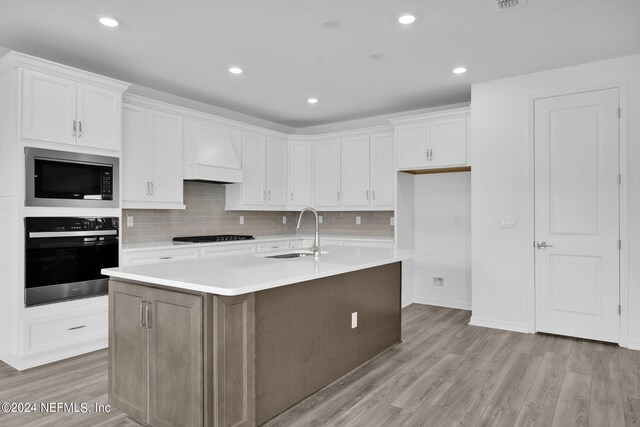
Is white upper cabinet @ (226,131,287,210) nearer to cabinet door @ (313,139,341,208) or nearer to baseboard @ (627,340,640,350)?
cabinet door @ (313,139,341,208)

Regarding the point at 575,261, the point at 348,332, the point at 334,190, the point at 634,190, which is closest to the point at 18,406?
the point at 348,332

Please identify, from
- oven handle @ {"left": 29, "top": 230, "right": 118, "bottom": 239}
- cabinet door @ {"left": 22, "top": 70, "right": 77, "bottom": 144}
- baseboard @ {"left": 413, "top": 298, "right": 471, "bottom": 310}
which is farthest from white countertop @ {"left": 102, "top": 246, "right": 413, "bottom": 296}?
baseboard @ {"left": 413, "top": 298, "right": 471, "bottom": 310}

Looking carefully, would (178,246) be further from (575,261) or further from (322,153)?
(575,261)

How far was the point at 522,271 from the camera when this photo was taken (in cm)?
419

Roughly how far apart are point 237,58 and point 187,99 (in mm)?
1629

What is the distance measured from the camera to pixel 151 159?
4.33 metres

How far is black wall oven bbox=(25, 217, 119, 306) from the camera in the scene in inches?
128

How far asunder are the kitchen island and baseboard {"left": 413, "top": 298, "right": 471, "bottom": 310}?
9.07 ft

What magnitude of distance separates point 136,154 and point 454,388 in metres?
3.64

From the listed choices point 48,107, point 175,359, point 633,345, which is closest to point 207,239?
point 48,107

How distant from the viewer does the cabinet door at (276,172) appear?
231 inches

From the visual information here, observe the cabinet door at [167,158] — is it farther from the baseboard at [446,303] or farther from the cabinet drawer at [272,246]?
the baseboard at [446,303]

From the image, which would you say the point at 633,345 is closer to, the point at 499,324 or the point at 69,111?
the point at 499,324

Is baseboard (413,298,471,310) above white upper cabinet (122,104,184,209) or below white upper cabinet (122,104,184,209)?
below
